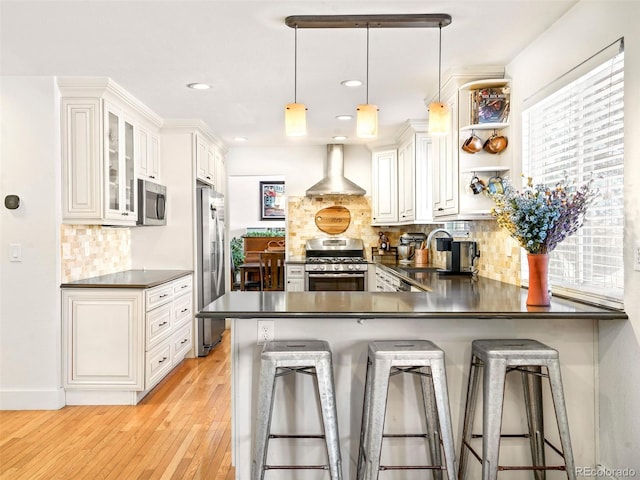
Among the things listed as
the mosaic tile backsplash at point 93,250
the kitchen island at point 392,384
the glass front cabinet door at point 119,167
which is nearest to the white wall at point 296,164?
the mosaic tile backsplash at point 93,250

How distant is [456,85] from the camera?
3557 millimetres

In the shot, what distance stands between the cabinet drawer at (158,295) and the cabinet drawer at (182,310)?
21cm

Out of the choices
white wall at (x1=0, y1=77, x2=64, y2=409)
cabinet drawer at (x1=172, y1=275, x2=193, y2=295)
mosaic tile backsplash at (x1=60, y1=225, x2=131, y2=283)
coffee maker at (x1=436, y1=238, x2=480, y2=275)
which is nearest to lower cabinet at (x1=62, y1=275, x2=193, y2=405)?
white wall at (x1=0, y1=77, x2=64, y2=409)

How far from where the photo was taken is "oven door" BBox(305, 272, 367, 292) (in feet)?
20.2

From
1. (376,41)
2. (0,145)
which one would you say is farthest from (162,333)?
(376,41)

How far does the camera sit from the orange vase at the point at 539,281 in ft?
8.18

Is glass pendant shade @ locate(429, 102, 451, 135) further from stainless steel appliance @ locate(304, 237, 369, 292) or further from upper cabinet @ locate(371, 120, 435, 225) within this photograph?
stainless steel appliance @ locate(304, 237, 369, 292)

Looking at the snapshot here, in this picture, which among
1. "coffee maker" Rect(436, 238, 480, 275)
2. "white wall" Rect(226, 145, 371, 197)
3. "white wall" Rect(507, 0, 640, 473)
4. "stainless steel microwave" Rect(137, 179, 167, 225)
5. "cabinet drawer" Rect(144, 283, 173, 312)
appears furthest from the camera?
"white wall" Rect(226, 145, 371, 197)

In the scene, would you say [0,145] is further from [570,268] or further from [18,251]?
[570,268]

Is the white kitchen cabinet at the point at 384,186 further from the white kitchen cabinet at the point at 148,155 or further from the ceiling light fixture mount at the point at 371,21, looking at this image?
the ceiling light fixture mount at the point at 371,21

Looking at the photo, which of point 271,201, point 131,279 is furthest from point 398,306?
point 271,201

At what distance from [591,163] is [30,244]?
3681 mm

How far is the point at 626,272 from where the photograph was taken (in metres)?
2.24

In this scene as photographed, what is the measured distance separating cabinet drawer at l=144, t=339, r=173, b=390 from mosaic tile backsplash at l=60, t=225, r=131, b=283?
0.85 metres
